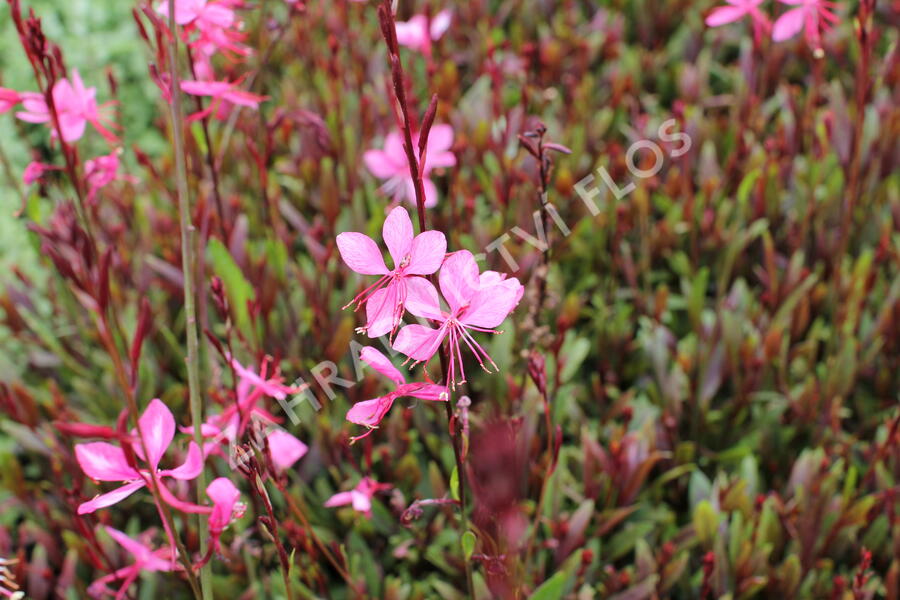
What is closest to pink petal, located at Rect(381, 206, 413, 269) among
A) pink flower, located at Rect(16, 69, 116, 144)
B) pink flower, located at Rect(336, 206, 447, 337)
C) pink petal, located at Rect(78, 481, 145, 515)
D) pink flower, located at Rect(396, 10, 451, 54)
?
pink flower, located at Rect(336, 206, 447, 337)

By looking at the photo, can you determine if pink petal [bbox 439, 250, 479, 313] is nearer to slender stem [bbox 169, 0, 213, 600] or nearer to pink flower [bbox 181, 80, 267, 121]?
slender stem [bbox 169, 0, 213, 600]

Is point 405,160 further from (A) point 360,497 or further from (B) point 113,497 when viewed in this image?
(B) point 113,497

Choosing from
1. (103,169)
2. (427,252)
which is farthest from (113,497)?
(103,169)

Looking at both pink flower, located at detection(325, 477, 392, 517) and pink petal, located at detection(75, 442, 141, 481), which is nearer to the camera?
pink petal, located at detection(75, 442, 141, 481)

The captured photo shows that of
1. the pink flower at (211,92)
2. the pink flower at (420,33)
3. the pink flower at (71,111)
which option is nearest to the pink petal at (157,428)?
the pink flower at (211,92)

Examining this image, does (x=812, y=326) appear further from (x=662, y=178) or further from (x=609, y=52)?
(x=609, y=52)

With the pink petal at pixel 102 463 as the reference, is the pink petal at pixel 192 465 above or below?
below

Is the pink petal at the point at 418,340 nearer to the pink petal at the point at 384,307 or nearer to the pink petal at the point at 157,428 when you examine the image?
the pink petal at the point at 384,307
